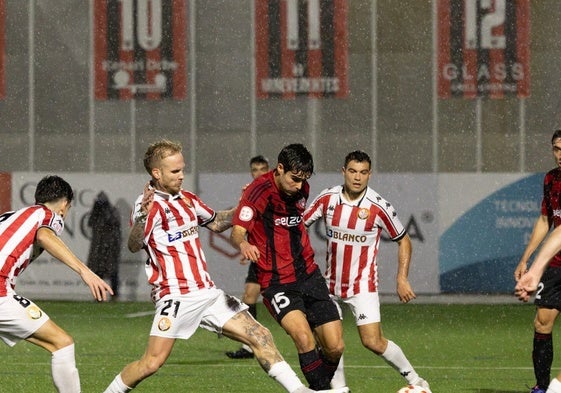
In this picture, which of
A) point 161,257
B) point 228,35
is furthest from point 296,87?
point 161,257

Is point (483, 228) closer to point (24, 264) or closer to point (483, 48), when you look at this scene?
point (483, 48)

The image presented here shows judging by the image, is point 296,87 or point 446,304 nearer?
point 446,304

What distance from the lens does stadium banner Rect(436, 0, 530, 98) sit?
2114cm

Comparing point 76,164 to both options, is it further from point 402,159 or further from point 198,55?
point 402,159

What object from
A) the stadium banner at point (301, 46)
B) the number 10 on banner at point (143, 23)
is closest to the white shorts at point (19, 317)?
the stadium banner at point (301, 46)

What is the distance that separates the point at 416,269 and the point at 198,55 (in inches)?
191

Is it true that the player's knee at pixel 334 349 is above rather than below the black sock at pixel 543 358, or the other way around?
above

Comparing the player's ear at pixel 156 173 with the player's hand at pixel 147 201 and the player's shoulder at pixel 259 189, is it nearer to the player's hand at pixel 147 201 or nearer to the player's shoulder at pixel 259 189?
the player's hand at pixel 147 201

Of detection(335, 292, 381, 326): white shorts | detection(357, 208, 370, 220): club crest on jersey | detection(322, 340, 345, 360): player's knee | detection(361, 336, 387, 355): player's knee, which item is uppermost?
detection(357, 208, 370, 220): club crest on jersey

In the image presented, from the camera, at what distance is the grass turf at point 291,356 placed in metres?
9.92

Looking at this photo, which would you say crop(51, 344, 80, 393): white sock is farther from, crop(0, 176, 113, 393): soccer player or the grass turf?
the grass turf

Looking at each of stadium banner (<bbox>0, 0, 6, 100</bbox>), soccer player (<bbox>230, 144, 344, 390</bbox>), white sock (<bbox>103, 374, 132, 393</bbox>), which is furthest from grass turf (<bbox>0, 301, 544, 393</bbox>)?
stadium banner (<bbox>0, 0, 6, 100</bbox>)

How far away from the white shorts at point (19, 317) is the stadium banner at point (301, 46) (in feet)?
46.8

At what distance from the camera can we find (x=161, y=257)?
310 inches
